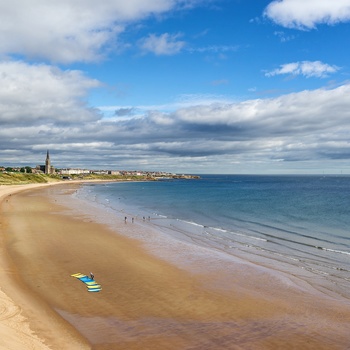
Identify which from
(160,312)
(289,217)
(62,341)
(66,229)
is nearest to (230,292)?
(160,312)

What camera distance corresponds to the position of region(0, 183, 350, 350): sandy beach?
12008 mm

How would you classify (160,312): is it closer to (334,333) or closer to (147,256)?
(334,333)

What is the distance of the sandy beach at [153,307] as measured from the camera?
39.4 feet

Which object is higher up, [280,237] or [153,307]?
[153,307]

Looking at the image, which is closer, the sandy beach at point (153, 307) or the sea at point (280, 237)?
the sandy beach at point (153, 307)

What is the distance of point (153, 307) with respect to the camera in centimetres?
1510

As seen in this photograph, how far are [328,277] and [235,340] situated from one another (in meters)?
10.9

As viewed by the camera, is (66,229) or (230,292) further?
(66,229)

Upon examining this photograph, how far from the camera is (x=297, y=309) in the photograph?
1534 centimetres

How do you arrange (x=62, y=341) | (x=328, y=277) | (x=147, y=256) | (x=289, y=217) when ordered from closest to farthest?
(x=62, y=341), (x=328, y=277), (x=147, y=256), (x=289, y=217)

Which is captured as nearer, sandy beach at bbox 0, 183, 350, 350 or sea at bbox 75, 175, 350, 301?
sandy beach at bbox 0, 183, 350, 350

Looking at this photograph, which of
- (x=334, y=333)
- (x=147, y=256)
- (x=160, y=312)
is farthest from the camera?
(x=147, y=256)

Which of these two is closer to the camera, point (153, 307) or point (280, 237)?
point (153, 307)

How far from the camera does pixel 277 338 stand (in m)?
12.4
